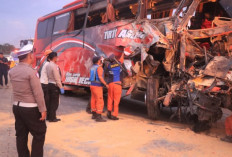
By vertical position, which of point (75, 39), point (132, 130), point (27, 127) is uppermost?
point (75, 39)

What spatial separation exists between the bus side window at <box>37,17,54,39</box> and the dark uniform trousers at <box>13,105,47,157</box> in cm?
712

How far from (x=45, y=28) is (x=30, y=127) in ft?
25.5

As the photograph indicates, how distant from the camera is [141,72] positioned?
5.30 m

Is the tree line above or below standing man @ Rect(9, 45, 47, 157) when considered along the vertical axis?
above

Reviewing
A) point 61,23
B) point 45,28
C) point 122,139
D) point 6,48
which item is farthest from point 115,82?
point 6,48

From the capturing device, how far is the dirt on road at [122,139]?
3395mm

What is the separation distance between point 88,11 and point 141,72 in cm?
331

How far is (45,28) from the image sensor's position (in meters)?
9.62

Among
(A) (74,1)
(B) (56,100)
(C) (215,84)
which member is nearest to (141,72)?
(C) (215,84)

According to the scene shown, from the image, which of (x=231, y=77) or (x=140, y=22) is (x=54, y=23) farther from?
(x=231, y=77)

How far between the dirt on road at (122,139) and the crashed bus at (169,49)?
0.40 metres

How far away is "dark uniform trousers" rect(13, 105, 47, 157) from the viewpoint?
259 cm

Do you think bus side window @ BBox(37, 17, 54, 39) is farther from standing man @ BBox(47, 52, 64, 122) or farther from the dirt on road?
the dirt on road

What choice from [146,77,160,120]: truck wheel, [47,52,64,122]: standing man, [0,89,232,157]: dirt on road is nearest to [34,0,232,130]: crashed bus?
[146,77,160,120]: truck wheel
